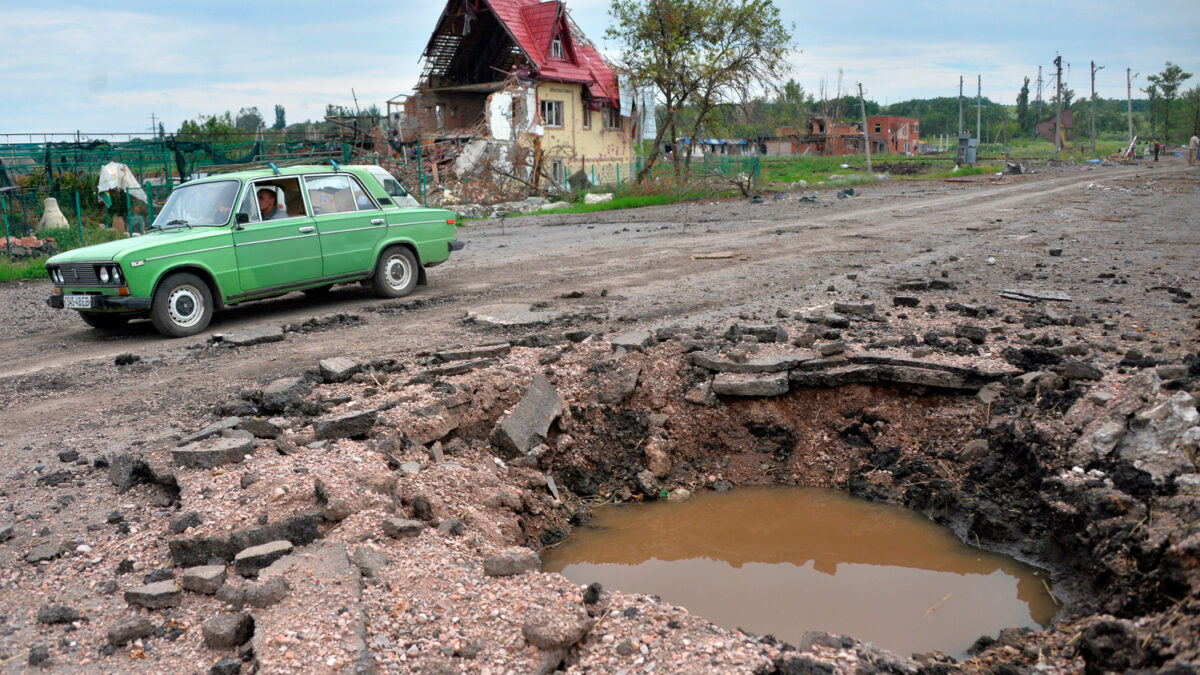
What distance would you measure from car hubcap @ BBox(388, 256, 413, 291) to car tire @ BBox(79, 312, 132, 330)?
2.98 m

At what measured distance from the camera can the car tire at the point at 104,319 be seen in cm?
867

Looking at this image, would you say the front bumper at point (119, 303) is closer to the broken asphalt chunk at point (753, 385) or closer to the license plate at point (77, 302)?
the license plate at point (77, 302)

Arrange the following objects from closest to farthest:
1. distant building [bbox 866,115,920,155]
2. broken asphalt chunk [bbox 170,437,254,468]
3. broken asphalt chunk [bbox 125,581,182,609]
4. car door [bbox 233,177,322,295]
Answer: broken asphalt chunk [bbox 125,581,182,609] → broken asphalt chunk [bbox 170,437,254,468] → car door [bbox 233,177,322,295] → distant building [bbox 866,115,920,155]

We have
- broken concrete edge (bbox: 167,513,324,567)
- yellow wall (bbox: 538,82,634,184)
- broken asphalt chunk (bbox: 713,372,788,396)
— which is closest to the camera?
broken concrete edge (bbox: 167,513,324,567)

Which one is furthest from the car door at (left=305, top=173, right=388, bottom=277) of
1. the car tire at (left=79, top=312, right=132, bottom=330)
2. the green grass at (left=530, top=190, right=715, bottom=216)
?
the green grass at (left=530, top=190, right=715, bottom=216)

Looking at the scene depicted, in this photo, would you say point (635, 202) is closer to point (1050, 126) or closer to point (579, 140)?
point (579, 140)

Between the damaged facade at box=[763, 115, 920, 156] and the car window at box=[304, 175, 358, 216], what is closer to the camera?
the car window at box=[304, 175, 358, 216]

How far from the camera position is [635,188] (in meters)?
28.4

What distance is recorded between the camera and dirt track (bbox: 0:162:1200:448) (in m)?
6.70

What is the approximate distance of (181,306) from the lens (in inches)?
332

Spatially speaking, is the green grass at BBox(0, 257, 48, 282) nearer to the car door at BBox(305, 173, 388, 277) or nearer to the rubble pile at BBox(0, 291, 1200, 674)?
the car door at BBox(305, 173, 388, 277)

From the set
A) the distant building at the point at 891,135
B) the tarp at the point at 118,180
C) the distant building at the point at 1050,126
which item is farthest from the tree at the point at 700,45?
the distant building at the point at 1050,126

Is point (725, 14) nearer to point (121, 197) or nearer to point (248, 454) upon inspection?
point (121, 197)

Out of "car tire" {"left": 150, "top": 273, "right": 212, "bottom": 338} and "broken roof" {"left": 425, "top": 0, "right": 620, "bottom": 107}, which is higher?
"broken roof" {"left": 425, "top": 0, "right": 620, "bottom": 107}
